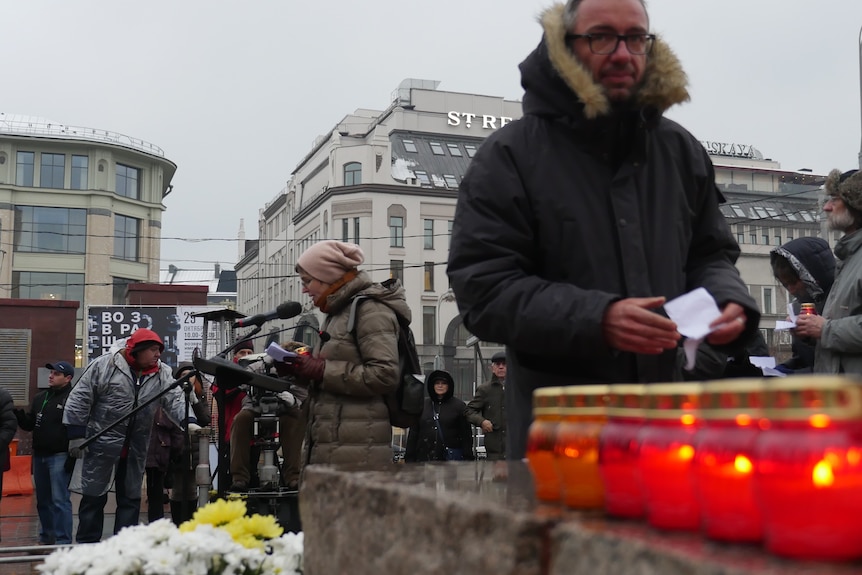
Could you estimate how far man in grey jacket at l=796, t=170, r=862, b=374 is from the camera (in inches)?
171

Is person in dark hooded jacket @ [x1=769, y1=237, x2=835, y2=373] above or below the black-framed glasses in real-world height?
below

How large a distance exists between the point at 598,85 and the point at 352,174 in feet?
196

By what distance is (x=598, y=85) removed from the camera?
8.14 feet

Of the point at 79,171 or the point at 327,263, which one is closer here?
the point at 327,263

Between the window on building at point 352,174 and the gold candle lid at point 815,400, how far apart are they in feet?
198

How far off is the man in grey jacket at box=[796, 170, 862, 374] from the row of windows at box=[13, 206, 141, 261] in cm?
5902

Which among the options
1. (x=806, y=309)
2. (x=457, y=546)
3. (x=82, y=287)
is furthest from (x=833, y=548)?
(x=82, y=287)

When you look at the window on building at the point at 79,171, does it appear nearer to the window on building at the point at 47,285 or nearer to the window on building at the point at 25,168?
the window on building at the point at 25,168

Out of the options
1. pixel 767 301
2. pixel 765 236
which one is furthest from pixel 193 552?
pixel 765 236

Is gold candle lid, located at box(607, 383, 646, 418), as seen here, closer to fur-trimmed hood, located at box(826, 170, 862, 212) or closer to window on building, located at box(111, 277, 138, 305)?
fur-trimmed hood, located at box(826, 170, 862, 212)

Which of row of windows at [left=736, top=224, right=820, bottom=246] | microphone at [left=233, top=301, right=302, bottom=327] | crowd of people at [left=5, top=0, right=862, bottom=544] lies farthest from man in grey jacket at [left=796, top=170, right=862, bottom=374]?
row of windows at [left=736, top=224, right=820, bottom=246]

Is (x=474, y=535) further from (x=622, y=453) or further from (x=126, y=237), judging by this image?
(x=126, y=237)

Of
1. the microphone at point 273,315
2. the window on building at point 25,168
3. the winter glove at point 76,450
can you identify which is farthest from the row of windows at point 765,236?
the microphone at point 273,315

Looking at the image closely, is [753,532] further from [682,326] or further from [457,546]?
[682,326]
